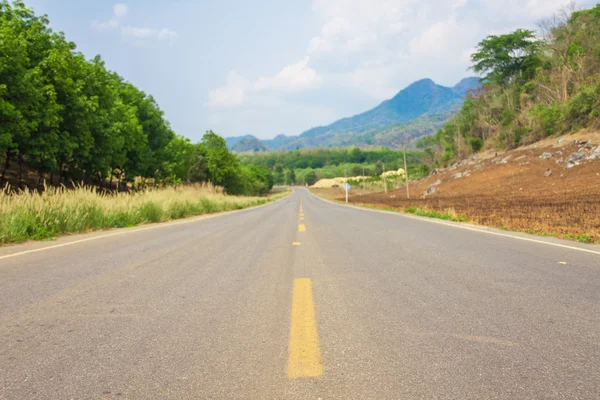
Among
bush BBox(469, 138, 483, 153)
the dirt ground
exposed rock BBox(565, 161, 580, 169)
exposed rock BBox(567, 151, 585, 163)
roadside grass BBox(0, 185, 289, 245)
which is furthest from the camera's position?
bush BBox(469, 138, 483, 153)

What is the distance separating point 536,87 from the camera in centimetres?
5191

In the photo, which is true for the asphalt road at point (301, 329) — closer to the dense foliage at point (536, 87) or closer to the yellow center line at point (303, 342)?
the yellow center line at point (303, 342)

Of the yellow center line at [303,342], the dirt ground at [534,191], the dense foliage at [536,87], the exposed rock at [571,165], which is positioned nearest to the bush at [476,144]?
the dense foliage at [536,87]

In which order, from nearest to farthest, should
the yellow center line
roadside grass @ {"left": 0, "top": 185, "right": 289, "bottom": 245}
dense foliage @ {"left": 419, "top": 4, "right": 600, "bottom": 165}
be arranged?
1. the yellow center line
2. roadside grass @ {"left": 0, "top": 185, "right": 289, "bottom": 245}
3. dense foliage @ {"left": 419, "top": 4, "right": 600, "bottom": 165}

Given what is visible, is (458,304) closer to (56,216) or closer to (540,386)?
(540,386)

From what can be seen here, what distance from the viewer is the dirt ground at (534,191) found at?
11.6 metres

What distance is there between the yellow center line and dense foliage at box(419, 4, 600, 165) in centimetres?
4336

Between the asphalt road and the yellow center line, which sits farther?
the yellow center line

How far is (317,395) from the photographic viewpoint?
197cm

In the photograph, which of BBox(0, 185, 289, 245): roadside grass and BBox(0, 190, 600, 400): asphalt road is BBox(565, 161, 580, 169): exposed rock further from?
BBox(0, 185, 289, 245): roadside grass

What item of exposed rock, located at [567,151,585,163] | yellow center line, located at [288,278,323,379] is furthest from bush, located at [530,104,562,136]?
yellow center line, located at [288,278,323,379]

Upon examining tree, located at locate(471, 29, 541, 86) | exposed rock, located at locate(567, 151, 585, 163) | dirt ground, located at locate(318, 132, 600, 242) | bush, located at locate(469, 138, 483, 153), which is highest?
tree, located at locate(471, 29, 541, 86)

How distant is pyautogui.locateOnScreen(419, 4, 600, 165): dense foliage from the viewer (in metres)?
40.4

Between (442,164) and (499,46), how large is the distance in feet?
91.6
